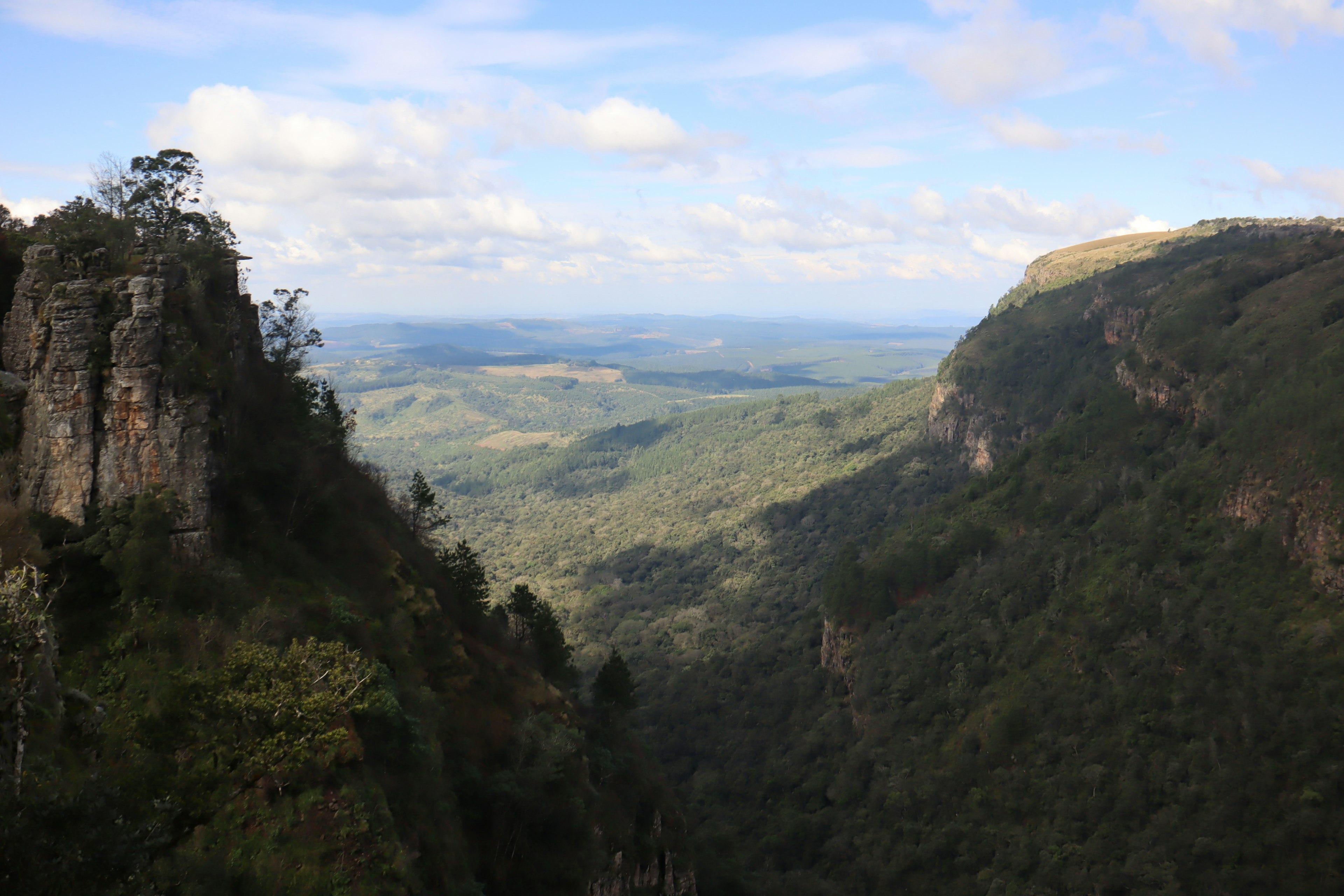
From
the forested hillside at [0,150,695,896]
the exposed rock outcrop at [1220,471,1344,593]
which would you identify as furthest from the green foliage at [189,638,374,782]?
the exposed rock outcrop at [1220,471,1344,593]

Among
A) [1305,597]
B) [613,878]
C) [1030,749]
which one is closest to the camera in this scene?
[613,878]

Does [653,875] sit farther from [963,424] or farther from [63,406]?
[963,424]

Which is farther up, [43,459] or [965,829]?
[43,459]

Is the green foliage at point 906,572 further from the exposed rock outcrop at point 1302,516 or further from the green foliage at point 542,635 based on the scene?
the green foliage at point 542,635

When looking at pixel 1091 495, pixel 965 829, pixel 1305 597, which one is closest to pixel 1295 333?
pixel 1091 495

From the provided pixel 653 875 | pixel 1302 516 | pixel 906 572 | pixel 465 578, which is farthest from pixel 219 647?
pixel 906 572

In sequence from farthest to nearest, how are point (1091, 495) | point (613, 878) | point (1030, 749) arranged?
point (1091, 495) → point (1030, 749) → point (613, 878)

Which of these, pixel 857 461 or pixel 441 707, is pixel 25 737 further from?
pixel 857 461

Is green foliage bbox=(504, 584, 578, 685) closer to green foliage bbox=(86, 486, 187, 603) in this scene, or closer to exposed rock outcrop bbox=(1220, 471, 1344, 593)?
green foliage bbox=(86, 486, 187, 603)

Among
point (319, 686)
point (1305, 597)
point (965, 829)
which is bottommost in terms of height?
point (965, 829)
